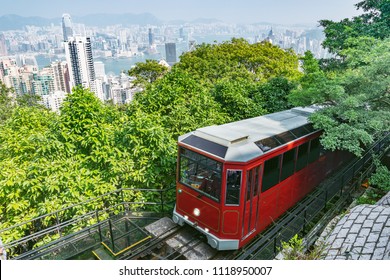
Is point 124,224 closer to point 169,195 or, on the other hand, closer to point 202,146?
point 169,195

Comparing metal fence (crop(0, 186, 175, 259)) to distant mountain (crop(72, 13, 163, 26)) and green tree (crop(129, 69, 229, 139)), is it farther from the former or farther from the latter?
distant mountain (crop(72, 13, 163, 26))

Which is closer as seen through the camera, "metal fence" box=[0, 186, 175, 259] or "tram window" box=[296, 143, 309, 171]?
"metal fence" box=[0, 186, 175, 259]

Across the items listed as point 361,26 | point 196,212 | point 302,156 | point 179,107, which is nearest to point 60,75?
point 179,107

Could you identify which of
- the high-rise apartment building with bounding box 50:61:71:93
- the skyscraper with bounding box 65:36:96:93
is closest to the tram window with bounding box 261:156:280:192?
the skyscraper with bounding box 65:36:96:93

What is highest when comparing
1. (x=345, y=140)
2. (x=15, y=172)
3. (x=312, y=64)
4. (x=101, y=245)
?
(x=312, y=64)

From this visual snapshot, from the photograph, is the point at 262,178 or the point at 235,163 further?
the point at 262,178

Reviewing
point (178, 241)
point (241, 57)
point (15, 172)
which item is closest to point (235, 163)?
point (178, 241)

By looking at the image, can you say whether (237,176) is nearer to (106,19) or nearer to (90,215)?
(90,215)
